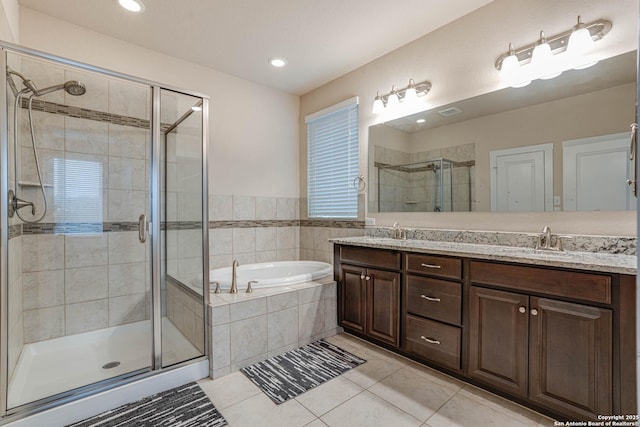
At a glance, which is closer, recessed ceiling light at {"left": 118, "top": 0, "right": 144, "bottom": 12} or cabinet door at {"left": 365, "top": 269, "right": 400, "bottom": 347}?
recessed ceiling light at {"left": 118, "top": 0, "right": 144, "bottom": 12}

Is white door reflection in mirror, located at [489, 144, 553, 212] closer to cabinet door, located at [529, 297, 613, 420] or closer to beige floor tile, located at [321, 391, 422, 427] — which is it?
cabinet door, located at [529, 297, 613, 420]

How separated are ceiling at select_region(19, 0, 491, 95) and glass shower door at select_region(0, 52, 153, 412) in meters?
0.59

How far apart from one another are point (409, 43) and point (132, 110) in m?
2.43

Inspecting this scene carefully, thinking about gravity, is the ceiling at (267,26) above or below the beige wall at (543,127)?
above

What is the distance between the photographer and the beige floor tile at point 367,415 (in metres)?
1.53

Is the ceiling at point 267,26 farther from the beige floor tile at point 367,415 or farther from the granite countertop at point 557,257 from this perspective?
the beige floor tile at point 367,415

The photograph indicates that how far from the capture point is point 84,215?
2242mm

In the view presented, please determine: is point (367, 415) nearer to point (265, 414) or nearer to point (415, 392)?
point (415, 392)

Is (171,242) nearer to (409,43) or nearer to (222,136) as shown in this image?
(222,136)

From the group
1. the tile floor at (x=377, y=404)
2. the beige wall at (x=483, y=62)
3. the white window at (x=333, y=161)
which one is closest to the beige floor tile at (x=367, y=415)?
the tile floor at (x=377, y=404)

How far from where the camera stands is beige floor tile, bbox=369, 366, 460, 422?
164 centimetres

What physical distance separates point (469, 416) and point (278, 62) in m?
3.16

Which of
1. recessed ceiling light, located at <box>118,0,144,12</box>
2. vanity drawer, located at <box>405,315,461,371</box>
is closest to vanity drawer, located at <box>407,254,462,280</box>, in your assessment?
vanity drawer, located at <box>405,315,461,371</box>

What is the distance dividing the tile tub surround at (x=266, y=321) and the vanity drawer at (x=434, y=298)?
0.77 meters
